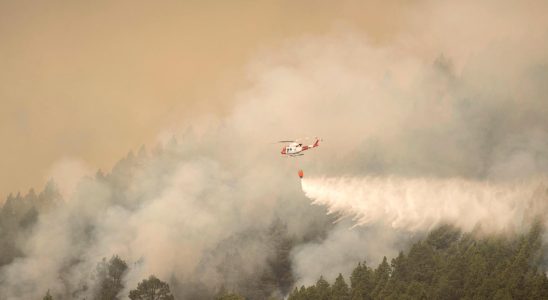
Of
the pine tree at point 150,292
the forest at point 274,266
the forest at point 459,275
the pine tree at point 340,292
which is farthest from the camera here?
the pine tree at point 150,292

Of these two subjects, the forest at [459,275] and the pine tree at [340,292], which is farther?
the pine tree at [340,292]

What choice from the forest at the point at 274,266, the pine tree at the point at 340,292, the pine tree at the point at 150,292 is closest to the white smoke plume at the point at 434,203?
the forest at the point at 274,266

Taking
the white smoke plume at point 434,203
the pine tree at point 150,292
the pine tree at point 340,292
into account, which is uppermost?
the white smoke plume at point 434,203

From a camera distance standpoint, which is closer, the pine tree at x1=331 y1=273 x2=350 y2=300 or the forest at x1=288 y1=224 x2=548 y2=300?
the forest at x1=288 y1=224 x2=548 y2=300

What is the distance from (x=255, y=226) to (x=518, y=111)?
162ft

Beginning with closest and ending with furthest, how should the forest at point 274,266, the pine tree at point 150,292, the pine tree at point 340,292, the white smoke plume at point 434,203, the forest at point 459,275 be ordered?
the forest at point 459,275, the forest at point 274,266, the pine tree at point 340,292, the pine tree at point 150,292, the white smoke plume at point 434,203

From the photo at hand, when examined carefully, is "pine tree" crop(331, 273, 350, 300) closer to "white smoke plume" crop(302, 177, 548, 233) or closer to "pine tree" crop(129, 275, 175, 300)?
"white smoke plume" crop(302, 177, 548, 233)

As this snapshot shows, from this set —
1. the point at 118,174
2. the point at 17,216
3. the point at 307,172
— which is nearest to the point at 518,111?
the point at 307,172

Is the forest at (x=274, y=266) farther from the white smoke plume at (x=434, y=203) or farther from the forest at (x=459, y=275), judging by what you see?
the white smoke plume at (x=434, y=203)

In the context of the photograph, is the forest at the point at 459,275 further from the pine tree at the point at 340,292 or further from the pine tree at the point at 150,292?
the pine tree at the point at 150,292

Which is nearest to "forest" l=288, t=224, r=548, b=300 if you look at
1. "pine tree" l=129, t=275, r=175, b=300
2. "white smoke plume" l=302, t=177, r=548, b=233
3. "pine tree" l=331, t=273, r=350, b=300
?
"pine tree" l=331, t=273, r=350, b=300

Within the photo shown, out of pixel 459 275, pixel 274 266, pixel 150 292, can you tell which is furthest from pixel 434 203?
pixel 150 292

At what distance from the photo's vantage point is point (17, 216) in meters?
165

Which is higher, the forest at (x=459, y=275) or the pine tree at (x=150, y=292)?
the pine tree at (x=150, y=292)
